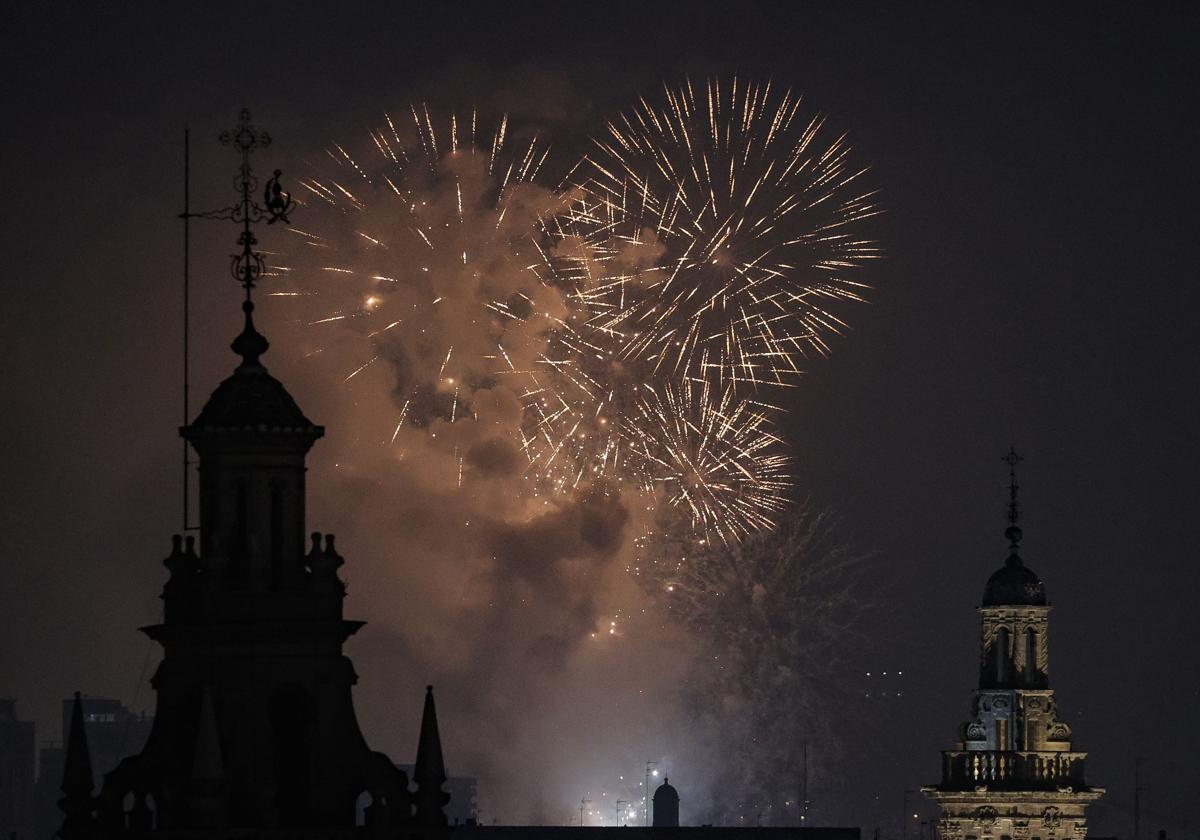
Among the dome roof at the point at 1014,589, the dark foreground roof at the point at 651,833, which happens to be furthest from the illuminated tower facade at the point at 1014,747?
the dark foreground roof at the point at 651,833

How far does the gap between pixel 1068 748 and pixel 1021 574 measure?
22.7ft

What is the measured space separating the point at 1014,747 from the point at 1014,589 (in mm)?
6200

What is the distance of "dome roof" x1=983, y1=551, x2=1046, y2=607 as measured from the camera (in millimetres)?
151750

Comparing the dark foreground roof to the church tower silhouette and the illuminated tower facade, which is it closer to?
the illuminated tower facade

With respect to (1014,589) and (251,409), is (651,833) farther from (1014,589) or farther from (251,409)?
(251,409)

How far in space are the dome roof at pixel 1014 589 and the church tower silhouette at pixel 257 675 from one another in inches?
3456

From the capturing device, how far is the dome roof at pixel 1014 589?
152 m

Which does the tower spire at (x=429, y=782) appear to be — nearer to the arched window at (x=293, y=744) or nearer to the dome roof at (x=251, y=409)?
the arched window at (x=293, y=744)

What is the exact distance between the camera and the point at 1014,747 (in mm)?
153875

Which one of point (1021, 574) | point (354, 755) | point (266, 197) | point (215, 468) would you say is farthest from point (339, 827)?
point (1021, 574)

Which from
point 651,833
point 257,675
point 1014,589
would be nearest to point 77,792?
point 257,675

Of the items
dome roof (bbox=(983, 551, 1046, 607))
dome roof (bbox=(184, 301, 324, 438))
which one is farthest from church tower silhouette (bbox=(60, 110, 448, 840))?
dome roof (bbox=(983, 551, 1046, 607))

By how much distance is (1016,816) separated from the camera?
154125 millimetres

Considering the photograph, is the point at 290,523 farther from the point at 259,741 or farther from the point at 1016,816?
the point at 1016,816
